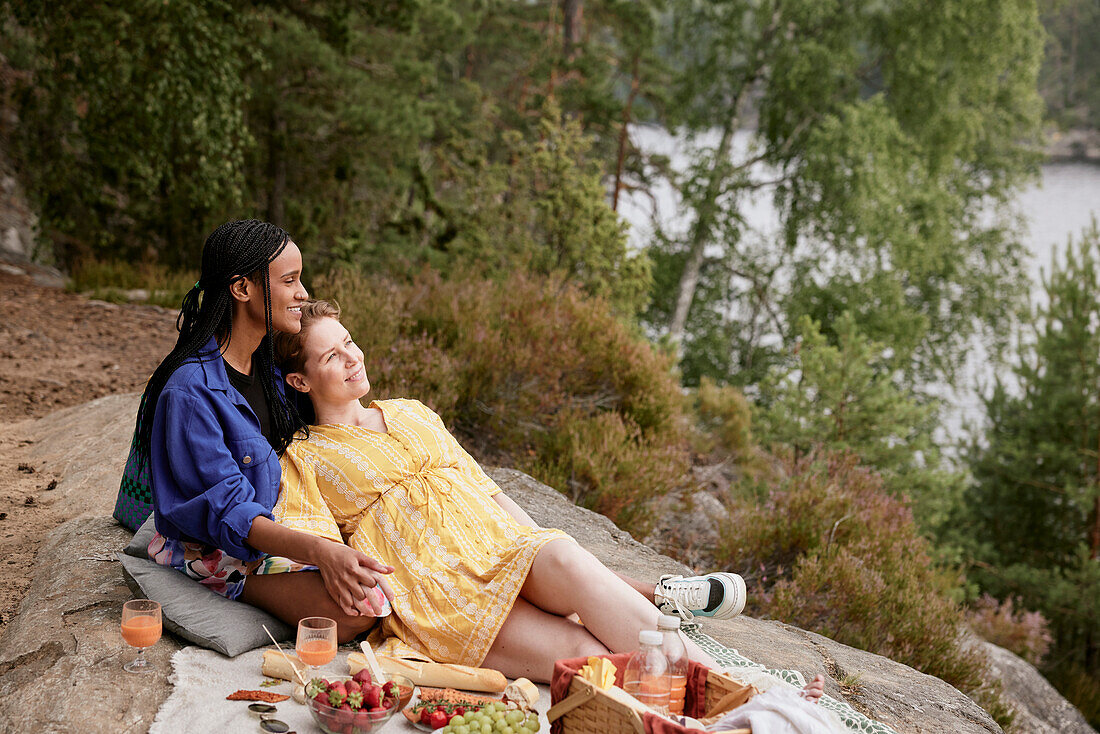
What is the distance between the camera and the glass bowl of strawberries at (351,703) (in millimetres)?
2250

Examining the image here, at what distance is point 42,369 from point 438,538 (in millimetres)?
5397

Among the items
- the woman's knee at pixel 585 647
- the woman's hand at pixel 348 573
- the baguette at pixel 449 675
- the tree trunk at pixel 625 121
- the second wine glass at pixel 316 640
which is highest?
the tree trunk at pixel 625 121

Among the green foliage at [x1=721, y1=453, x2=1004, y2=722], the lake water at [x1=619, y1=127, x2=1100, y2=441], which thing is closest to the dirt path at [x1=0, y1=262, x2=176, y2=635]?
the green foliage at [x1=721, y1=453, x2=1004, y2=722]

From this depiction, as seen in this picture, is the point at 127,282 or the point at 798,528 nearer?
the point at 798,528

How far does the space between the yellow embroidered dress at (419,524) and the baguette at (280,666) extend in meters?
0.34

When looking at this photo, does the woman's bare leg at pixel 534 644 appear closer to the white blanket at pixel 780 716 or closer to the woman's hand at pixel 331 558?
the woman's hand at pixel 331 558

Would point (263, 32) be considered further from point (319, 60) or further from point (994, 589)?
point (994, 589)

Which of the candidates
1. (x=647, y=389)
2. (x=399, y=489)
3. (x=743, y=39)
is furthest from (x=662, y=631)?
(x=743, y=39)

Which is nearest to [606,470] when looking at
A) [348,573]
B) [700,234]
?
[348,573]

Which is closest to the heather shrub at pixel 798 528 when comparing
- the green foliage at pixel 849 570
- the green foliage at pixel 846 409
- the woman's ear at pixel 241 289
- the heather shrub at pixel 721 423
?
the green foliage at pixel 849 570

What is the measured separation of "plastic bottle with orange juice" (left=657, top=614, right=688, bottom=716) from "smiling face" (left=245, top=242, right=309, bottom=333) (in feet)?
4.98

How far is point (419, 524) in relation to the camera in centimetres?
296

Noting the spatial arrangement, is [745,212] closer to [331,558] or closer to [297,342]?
[297,342]

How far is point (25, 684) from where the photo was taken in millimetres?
2443
